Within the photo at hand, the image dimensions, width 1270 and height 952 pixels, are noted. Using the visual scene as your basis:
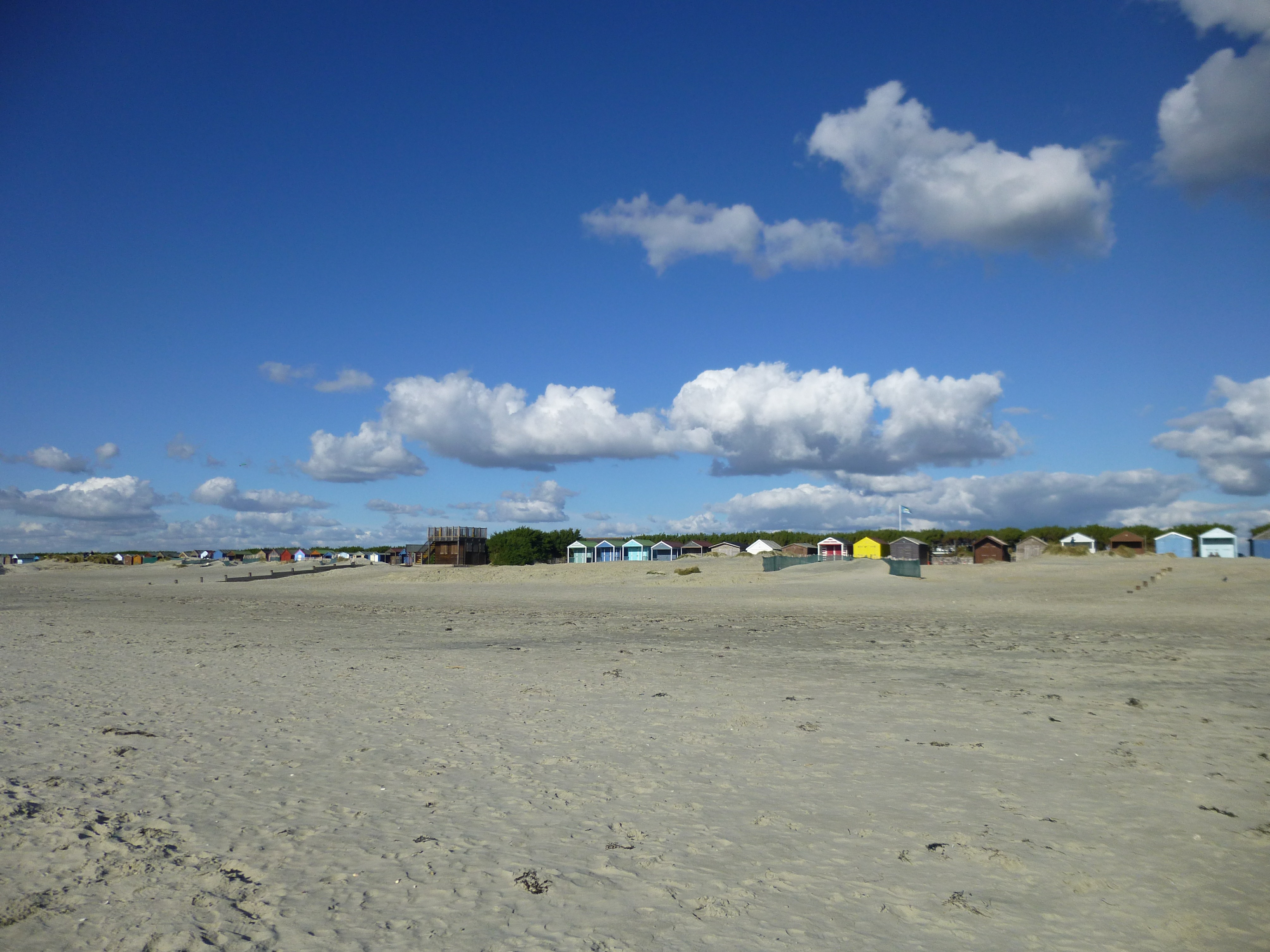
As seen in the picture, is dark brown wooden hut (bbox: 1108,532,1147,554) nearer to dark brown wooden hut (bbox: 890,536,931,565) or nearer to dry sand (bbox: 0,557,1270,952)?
dark brown wooden hut (bbox: 890,536,931,565)

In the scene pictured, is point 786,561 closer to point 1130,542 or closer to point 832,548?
point 832,548

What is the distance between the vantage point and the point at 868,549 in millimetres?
93312

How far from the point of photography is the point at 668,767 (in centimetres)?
799

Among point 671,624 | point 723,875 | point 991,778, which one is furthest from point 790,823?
point 671,624

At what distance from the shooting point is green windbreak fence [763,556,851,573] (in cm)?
5666

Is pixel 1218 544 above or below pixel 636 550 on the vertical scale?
below

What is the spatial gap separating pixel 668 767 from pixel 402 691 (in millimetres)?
5565

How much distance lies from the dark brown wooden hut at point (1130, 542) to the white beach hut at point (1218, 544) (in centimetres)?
939

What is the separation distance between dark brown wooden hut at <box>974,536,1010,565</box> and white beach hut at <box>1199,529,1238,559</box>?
18.2 meters

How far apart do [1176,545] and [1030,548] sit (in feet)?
47.6

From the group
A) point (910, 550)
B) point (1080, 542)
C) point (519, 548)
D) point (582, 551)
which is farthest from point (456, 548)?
point (1080, 542)

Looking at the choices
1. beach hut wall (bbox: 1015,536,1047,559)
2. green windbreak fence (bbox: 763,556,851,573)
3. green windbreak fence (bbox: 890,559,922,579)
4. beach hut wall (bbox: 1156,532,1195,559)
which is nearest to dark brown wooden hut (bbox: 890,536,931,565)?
beach hut wall (bbox: 1015,536,1047,559)

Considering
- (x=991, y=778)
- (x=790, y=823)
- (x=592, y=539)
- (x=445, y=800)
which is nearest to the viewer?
(x=790, y=823)

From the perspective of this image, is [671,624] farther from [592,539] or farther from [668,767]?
[592,539]
